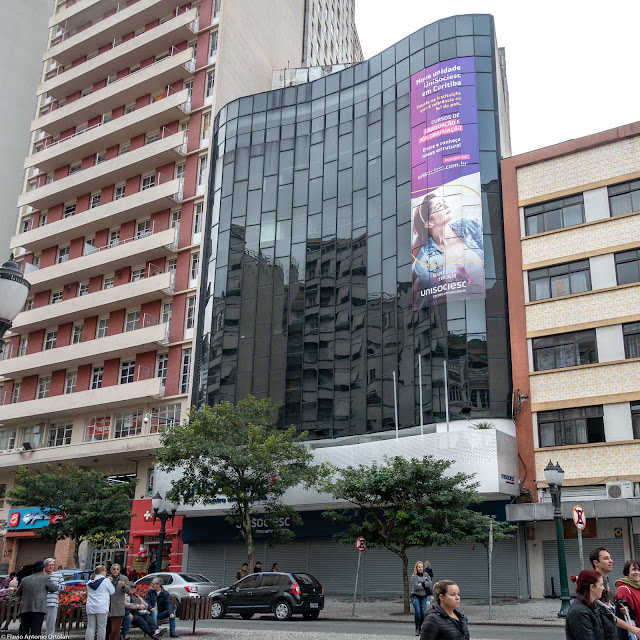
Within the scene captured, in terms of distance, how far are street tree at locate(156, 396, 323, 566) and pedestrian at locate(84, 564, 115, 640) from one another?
15906 mm

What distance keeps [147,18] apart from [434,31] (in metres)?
26.1

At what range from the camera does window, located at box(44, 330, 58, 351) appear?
5197 cm

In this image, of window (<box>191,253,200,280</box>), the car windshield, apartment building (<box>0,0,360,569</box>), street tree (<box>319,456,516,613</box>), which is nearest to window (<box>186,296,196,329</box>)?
apartment building (<box>0,0,360,569</box>)

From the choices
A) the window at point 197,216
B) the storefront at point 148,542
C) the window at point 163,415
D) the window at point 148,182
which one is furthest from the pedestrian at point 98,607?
the window at point 148,182

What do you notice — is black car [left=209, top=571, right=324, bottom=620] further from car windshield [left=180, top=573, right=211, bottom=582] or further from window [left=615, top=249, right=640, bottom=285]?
window [left=615, top=249, right=640, bottom=285]

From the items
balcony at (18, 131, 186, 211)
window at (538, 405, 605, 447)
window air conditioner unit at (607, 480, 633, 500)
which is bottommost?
window air conditioner unit at (607, 480, 633, 500)

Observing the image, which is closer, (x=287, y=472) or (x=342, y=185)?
(x=287, y=472)

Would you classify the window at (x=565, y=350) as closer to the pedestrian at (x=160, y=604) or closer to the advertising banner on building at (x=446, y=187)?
the advertising banner on building at (x=446, y=187)

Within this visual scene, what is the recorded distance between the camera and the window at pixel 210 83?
50.2m

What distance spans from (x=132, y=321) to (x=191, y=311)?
5197 mm

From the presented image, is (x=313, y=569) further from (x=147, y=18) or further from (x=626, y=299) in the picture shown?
(x=147, y=18)

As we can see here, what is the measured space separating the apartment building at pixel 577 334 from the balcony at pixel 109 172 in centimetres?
2350

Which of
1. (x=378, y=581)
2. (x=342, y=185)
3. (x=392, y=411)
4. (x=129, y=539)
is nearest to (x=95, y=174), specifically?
(x=342, y=185)

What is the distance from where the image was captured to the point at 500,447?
29734 millimetres
